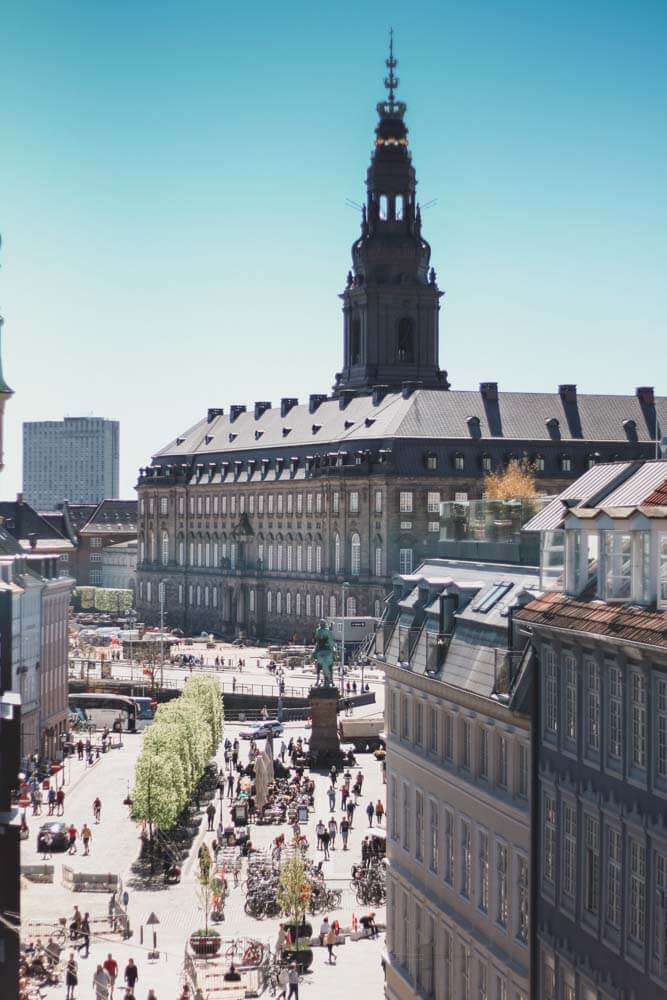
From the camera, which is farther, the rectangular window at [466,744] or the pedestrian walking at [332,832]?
the pedestrian walking at [332,832]

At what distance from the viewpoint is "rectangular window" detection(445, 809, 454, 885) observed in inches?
1334

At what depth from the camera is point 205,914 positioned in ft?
162

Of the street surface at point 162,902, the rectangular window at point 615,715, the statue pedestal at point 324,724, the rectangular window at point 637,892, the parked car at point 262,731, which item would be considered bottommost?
the street surface at point 162,902

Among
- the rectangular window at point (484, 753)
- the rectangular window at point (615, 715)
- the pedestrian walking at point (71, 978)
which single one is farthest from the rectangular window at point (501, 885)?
the pedestrian walking at point (71, 978)

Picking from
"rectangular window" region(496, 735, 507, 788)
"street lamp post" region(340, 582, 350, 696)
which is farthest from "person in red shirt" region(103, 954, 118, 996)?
"street lamp post" region(340, 582, 350, 696)

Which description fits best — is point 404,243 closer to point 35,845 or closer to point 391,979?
point 35,845

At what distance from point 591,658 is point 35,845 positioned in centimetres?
4199

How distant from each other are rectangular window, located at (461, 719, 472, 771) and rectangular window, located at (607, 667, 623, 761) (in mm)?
8138

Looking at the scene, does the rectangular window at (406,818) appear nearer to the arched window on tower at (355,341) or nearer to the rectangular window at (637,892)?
the rectangular window at (637,892)

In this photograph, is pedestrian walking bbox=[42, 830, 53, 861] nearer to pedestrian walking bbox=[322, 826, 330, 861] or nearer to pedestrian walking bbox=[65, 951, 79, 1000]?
pedestrian walking bbox=[322, 826, 330, 861]

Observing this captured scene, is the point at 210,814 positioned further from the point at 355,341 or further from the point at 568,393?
the point at 355,341

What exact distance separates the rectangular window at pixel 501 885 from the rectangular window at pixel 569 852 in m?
3.42

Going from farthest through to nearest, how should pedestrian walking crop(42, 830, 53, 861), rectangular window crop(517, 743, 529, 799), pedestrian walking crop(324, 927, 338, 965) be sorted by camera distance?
pedestrian walking crop(42, 830, 53, 861)
pedestrian walking crop(324, 927, 338, 965)
rectangular window crop(517, 743, 529, 799)

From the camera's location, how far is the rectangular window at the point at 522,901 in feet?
95.0
